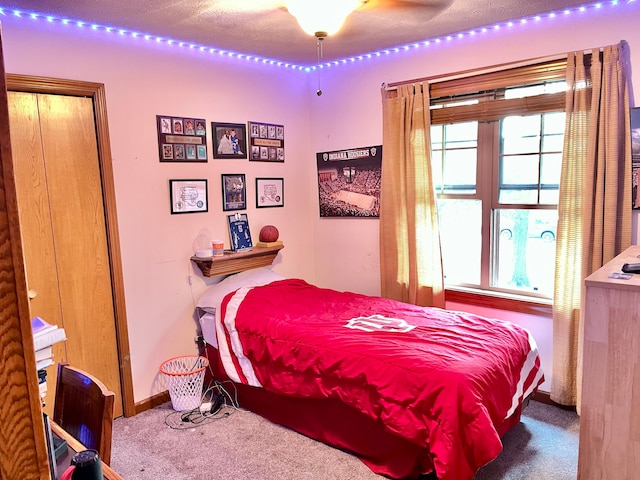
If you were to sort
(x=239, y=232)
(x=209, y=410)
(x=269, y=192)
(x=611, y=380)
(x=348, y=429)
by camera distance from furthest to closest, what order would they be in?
1. (x=269, y=192)
2. (x=239, y=232)
3. (x=209, y=410)
4. (x=348, y=429)
5. (x=611, y=380)

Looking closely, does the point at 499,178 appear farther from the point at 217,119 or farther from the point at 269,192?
the point at 217,119

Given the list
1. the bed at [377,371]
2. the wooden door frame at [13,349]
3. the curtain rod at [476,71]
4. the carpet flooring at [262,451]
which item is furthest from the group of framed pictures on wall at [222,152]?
the wooden door frame at [13,349]

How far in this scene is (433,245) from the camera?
135 inches

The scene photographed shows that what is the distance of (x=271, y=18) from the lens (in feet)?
9.05

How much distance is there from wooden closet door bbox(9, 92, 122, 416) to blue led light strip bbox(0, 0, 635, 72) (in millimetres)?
432

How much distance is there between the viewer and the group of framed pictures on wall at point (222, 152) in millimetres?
3273

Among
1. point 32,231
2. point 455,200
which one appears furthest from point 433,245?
point 32,231

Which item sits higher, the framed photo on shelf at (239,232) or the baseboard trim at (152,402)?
the framed photo on shelf at (239,232)

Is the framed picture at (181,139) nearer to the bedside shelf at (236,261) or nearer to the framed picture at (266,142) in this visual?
the framed picture at (266,142)

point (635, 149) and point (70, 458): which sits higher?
point (635, 149)

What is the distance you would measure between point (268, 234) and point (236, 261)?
0.36 m

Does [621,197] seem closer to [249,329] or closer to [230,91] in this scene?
[249,329]

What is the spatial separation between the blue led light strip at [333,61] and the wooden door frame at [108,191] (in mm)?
339

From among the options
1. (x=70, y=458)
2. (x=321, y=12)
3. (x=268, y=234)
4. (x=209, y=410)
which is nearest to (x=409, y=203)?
(x=268, y=234)
